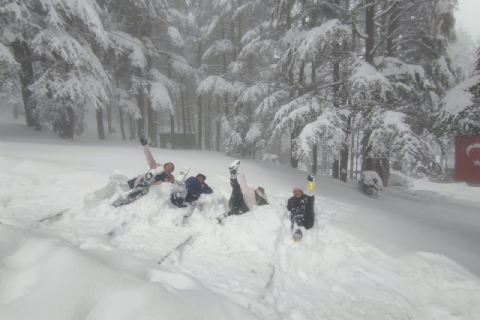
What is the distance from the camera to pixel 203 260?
3316 mm

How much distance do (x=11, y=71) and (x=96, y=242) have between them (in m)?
10.0

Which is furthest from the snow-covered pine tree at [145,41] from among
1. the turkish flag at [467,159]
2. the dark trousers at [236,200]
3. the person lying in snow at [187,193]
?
the turkish flag at [467,159]

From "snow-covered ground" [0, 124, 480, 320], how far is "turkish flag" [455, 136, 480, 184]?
1.28m

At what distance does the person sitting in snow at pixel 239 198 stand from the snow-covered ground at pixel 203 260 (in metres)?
0.21

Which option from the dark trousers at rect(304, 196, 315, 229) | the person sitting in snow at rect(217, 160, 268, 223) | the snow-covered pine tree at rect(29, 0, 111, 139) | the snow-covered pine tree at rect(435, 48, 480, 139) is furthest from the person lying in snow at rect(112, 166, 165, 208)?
the snow-covered pine tree at rect(29, 0, 111, 139)

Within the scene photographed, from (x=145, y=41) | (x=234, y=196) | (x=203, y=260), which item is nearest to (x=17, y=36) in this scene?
(x=145, y=41)

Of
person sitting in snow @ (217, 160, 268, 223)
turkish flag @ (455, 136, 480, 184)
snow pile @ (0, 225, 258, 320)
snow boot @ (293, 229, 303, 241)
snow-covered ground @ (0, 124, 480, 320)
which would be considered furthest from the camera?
turkish flag @ (455, 136, 480, 184)

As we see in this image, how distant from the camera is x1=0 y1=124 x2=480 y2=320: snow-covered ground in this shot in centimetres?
176

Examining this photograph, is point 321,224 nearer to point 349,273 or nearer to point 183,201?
point 349,273

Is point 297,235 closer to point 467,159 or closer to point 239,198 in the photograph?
point 239,198

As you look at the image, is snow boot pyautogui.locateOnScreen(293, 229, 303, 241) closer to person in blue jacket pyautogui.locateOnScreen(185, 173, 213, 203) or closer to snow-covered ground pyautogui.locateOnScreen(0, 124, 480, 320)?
snow-covered ground pyautogui.locateOnScreen(0, 124, 480, 320)

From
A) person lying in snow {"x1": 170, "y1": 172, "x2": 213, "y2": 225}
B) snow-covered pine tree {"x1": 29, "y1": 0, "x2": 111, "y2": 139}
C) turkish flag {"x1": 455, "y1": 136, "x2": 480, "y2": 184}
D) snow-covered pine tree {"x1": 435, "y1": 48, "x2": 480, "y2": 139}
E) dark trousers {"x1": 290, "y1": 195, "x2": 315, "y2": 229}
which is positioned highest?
snow-covered pine tree {"x1": 29, "y1": 0, "x2": 111, "y2": 139}

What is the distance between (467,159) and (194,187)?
580cm

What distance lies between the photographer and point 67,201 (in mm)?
3967
